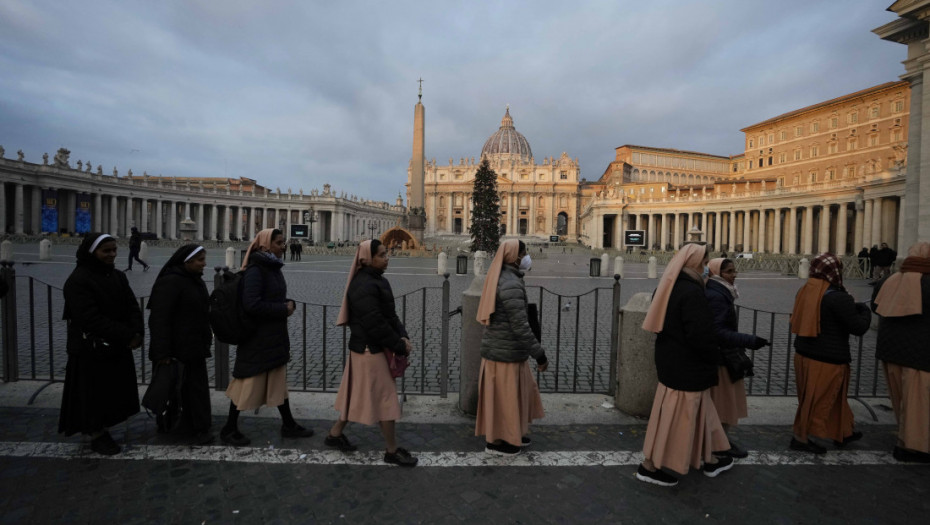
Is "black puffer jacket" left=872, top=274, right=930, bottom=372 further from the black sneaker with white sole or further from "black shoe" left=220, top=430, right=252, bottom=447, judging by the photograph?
"black shoe" left=220, top=430, right=252, bottom=447

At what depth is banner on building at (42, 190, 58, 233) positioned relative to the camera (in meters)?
44.4

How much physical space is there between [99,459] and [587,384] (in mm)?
4837

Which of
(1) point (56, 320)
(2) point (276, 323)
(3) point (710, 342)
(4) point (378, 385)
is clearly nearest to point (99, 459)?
(2) point (276, 323)

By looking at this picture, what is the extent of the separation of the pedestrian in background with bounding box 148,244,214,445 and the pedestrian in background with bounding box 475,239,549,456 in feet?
7.51

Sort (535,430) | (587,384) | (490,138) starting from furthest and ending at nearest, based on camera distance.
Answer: (490,138)
(587,384)
(535,430)

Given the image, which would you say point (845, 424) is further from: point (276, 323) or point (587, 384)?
point (276, 323)

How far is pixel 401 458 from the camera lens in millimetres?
3598

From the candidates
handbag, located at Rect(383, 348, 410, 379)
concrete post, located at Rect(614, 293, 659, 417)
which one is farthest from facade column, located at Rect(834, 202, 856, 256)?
handbag, located at Rect(383, 348, 410, 379)

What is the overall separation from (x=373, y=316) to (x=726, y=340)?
2.64m

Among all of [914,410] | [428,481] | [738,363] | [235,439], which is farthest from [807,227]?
[235,439]

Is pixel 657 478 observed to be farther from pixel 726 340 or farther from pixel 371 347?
pixel 371 347

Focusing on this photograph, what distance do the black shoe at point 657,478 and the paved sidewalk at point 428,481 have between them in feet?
0.25

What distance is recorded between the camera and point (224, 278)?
380 cm

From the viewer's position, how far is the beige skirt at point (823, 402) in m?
3.87
